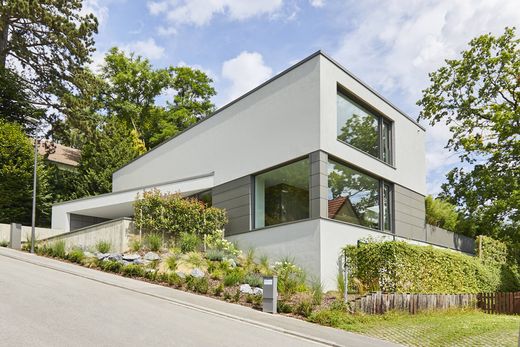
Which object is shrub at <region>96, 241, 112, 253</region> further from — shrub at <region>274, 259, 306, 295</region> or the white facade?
shrub at <region>274, 259, 306, 295</region>

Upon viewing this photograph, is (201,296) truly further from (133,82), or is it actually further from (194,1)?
(133,82)

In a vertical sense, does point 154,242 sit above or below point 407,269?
above

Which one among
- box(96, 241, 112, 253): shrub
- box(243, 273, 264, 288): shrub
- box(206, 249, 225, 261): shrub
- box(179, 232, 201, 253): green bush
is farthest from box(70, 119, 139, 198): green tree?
box(243, 273, 264, 288): shrub

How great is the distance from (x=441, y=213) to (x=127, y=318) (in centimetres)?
2096

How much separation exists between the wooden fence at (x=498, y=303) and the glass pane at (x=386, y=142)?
6.55 meters

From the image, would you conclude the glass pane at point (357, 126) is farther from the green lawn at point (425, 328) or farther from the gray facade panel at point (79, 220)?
the gray facade panel at point (79, 220)

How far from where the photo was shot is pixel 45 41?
1251 inches

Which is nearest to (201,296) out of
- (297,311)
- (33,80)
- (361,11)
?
(297,311)

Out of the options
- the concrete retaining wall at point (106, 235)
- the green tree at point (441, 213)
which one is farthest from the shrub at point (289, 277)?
the green tree at point (441, 213)

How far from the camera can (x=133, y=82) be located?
41.1 meters

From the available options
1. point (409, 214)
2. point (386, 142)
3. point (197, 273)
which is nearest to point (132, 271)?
point (197, 273)

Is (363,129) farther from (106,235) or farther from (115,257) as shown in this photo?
(106,235)

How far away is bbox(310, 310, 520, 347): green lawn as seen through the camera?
10023mm

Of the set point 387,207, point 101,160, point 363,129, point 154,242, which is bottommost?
point 154,242
